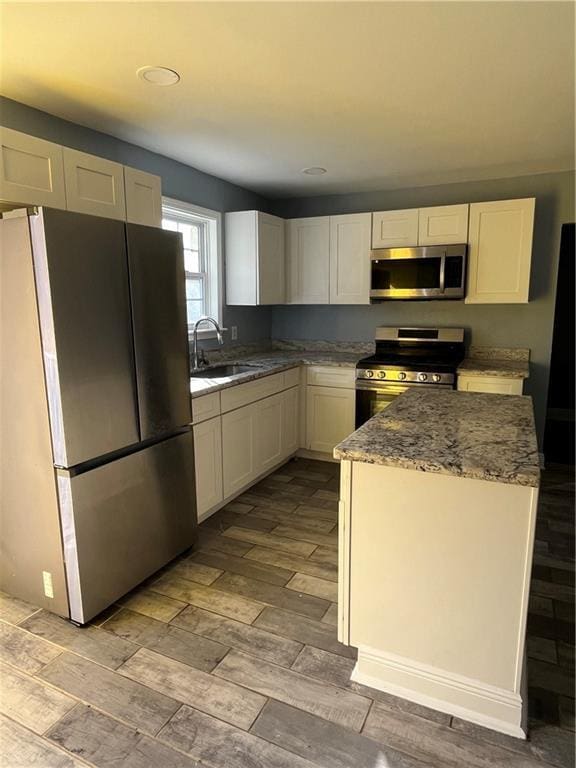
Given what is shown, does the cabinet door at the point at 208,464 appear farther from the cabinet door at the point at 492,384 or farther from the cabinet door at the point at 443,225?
the cabinet door at the point at 443,225

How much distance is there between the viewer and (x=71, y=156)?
2.15 meters

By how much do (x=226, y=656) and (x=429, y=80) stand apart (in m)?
2.63

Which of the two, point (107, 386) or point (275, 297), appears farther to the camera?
point (275, 297)

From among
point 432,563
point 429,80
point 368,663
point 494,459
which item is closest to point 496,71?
point 429,80

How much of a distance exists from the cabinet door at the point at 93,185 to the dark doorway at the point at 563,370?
3.35 meters

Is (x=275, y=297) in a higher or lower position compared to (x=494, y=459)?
higher

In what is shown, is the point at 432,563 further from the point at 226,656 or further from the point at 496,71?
the point at 496,71

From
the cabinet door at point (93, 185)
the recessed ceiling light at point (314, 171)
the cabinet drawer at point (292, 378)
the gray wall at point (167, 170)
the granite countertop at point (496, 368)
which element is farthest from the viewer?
the cabinet drawer at point (292, 378)

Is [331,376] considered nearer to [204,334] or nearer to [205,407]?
[204,334]

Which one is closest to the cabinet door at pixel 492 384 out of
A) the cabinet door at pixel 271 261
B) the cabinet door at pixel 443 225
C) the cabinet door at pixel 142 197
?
the cabinet door at pixel 443 225

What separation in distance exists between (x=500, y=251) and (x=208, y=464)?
8.82 ft

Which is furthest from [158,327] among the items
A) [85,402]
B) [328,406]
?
[328,406]

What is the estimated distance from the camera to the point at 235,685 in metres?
1.77

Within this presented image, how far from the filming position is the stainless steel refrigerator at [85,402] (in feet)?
6.12
